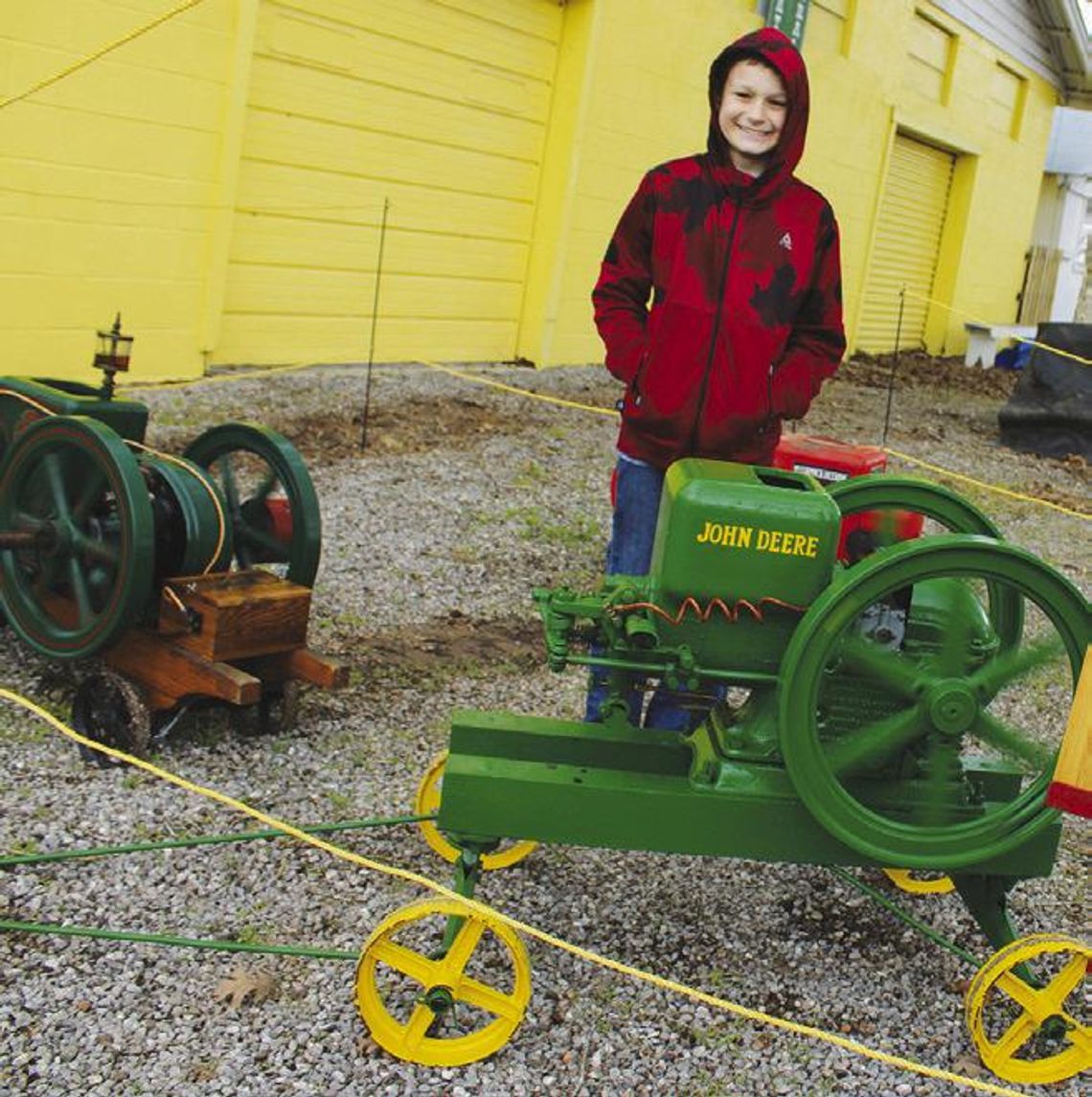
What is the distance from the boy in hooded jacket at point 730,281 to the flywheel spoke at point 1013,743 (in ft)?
2.36

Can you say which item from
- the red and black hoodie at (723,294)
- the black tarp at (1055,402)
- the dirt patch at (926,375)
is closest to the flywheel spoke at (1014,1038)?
the red and black hoodie at (723,294)

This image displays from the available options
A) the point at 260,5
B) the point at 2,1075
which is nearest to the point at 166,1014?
the point at 2,1075

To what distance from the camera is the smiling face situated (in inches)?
121

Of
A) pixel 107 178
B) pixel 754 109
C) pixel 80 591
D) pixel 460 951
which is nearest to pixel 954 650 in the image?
pixel 460 951

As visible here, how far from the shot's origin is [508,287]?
31.3ft

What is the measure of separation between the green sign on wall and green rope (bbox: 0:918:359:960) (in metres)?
9.79

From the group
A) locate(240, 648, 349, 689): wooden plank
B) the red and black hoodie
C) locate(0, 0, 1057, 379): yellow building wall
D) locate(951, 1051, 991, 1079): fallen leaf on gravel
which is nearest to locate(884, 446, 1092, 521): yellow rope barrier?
locate(0, 0, 1057, 379): yellow building wall

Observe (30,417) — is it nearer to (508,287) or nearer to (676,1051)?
(676,1051)

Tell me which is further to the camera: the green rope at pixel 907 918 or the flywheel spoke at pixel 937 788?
the green rope at pixel 907 918

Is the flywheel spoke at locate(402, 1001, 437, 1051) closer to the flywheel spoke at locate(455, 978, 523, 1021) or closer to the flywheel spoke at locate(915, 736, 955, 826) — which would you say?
the flywheel spoke at locate(455, 978, 523, 1021)

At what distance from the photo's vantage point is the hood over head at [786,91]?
120 inches

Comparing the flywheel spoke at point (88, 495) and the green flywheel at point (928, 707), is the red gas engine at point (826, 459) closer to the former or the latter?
the green flywheel at point (928, 707)

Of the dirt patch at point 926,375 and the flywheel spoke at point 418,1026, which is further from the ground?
the dirt patch at point 926,375

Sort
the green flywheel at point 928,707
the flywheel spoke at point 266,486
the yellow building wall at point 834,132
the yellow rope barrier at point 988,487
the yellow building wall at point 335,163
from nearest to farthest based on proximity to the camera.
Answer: the green flywheel at point 928,707
the flywheel spoke at point 266,486
the yellow building wall at point 335,163
the yellow rope barrier at point 988,487
the yellow building wall at point 834,132
